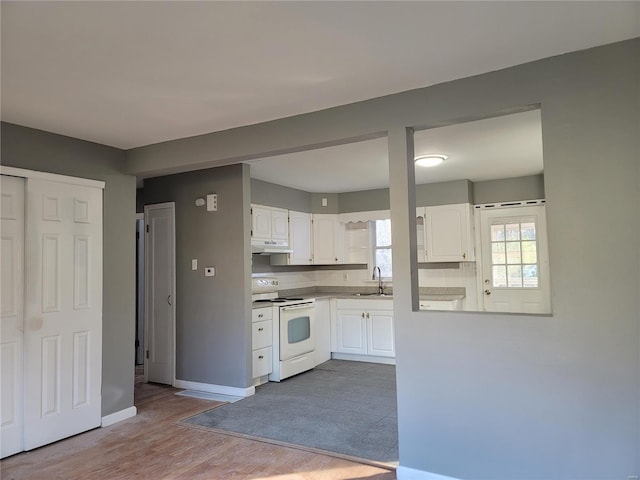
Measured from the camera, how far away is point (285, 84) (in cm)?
262

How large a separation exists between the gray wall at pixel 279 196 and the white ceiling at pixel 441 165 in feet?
0.34

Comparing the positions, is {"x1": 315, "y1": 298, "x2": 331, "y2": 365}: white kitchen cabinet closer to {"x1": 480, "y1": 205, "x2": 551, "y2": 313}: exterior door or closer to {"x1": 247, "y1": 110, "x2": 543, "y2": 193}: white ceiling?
{"x1": 247, "y1": 110, "x2": 543, "y2": 193}: white ceiling

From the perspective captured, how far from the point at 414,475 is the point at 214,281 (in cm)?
284

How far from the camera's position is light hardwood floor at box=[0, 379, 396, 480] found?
9.21 feet

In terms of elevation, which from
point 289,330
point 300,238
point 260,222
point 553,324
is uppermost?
point 260,222

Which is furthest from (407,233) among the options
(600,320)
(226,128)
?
(226,128)

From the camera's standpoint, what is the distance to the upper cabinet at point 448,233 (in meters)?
5.79

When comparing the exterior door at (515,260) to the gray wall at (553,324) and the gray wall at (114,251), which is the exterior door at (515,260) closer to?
the gray wall at (553,324)

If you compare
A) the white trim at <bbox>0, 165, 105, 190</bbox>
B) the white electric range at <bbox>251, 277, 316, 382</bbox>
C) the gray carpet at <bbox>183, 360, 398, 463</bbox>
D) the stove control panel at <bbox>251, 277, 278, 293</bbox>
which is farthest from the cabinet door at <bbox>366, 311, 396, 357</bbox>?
the white trim at <bbox>0, 165, 105, 190</bbox>

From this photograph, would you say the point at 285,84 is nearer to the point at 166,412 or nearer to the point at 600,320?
the point at 600,320

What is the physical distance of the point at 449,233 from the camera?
19.2 ft

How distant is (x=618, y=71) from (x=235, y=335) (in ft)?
12.3

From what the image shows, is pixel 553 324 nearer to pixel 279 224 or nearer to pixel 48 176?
pixel 48 176

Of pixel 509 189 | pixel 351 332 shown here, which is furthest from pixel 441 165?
pixel 351 332
